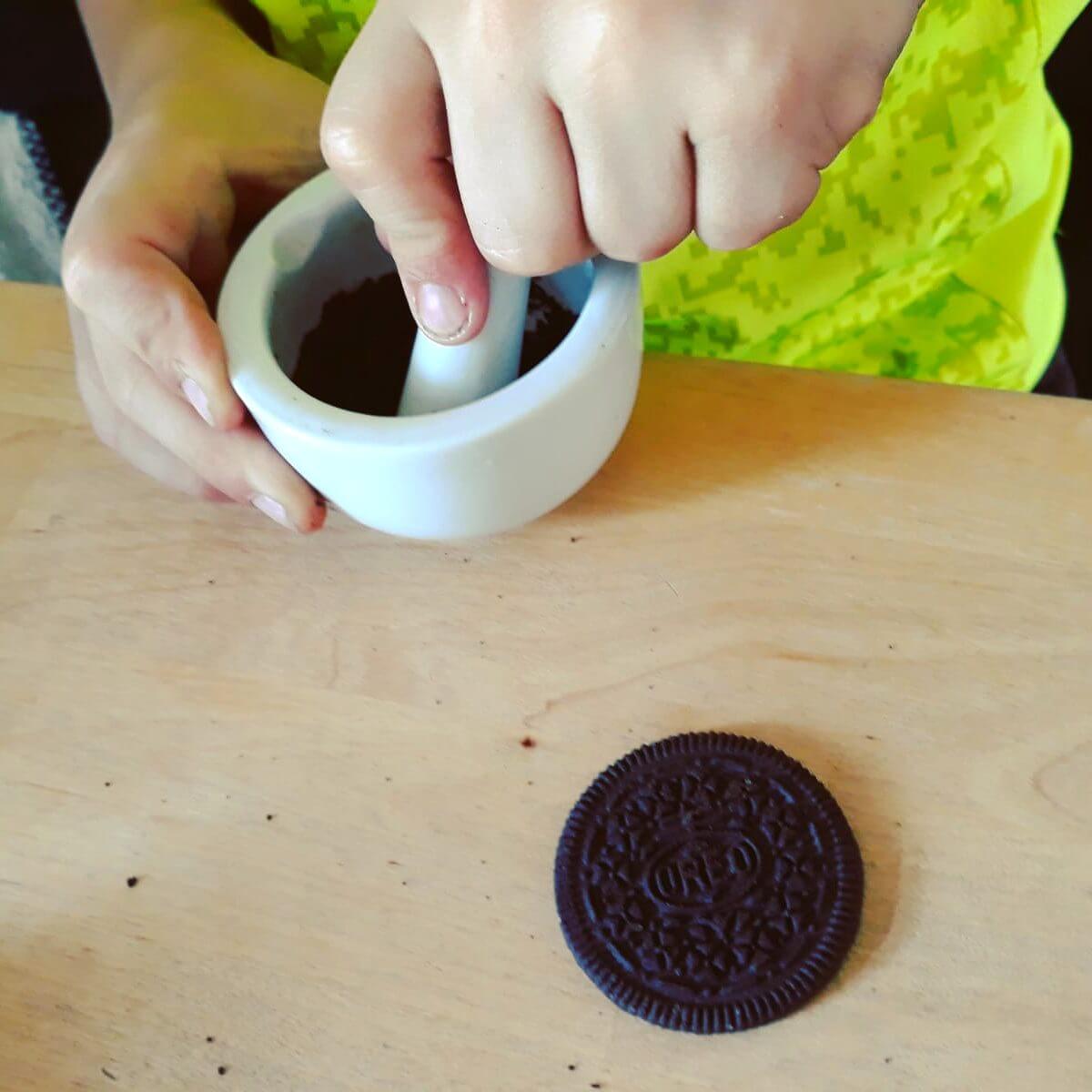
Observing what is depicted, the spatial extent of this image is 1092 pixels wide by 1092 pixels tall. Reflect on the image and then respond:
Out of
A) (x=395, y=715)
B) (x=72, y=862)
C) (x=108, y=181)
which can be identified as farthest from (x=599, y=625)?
(x=108, y=181)

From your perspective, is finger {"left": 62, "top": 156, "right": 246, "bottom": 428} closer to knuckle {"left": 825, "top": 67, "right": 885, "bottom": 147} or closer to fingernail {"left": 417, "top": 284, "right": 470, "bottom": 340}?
fingernail {"left": 417, "top": 284, "right": 470, "bottom": 340}

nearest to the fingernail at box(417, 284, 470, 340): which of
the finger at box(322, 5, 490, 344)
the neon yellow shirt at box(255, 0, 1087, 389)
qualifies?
the finger at box(322, 5, 490, 344)

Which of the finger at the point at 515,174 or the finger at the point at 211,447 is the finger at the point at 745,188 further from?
the finger at the point at 211,447

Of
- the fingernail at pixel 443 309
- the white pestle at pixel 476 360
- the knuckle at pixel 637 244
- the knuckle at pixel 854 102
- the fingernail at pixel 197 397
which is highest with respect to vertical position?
the knuckle at pixel 854 102

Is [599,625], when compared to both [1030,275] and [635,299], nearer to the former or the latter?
[635,299]

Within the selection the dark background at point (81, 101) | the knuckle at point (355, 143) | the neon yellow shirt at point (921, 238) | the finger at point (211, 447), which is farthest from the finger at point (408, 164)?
the dark background at point (81, 101)

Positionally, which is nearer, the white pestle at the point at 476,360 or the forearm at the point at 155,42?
the white pestle at the point at 476,360

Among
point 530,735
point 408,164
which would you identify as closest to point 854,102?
point 408,164
